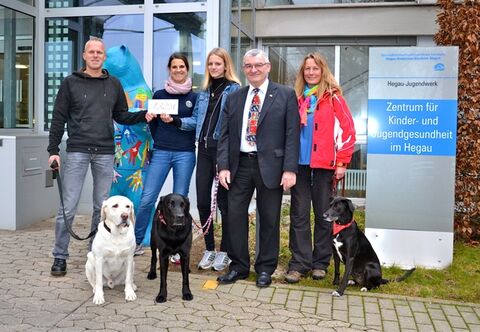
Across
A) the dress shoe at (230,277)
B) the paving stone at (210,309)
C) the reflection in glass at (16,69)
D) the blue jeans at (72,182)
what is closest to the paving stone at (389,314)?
the paving stone at (210,309)

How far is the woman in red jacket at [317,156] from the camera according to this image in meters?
5.00

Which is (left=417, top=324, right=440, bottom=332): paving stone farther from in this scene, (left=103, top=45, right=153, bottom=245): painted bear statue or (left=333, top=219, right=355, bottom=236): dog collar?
(left=103, top=45, right=153, bottom=245): painted bear statue

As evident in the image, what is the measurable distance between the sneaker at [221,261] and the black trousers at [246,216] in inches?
12.5

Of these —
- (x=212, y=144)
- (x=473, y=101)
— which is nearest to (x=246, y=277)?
(x=212, y=144)

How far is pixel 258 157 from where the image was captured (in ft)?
15.7

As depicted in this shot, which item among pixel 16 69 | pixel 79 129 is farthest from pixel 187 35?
pixel 79 129

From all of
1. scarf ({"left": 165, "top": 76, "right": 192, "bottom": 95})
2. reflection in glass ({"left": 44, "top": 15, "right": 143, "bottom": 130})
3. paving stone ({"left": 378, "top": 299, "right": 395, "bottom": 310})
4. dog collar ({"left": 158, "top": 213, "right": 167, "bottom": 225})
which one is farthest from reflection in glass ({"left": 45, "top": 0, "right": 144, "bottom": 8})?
paving stone ({"left": 378, "top": 299, "right": 395, "bottom": 310})

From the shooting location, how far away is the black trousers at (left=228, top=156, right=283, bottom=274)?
16.0 ft

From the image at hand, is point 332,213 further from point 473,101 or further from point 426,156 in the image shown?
point 473,101

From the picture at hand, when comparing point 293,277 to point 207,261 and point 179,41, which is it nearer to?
point 207,261

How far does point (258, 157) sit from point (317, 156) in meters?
0.60

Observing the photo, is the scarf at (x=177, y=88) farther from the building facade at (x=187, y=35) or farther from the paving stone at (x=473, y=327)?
the paving stone at (x=473, y=327)

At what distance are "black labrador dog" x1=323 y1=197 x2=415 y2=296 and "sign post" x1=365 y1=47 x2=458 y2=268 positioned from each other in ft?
3.29

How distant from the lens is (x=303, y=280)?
517 cm
